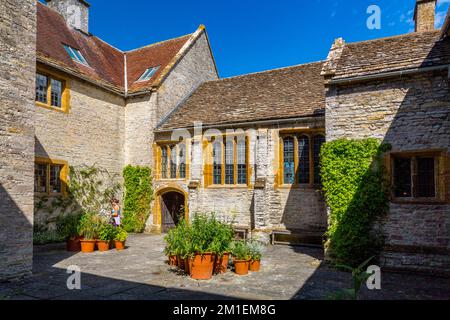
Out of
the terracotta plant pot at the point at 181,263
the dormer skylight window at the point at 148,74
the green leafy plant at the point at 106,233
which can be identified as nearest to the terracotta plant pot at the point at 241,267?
the terracotta plant pot at the point at 181,263

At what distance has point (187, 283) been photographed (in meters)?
8.05

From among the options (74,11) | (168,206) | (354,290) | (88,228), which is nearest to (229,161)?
(168,206)

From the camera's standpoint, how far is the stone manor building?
28.1 ft

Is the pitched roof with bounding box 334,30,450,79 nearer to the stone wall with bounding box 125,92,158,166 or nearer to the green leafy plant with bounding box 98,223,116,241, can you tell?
the green leafy plant with bounding box 98,223,116,241

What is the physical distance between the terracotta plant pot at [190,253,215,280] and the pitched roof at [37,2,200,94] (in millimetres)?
10551

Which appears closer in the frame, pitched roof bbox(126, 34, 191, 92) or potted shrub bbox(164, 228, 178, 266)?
potted shrub bbox(164, 228, 178, 266)

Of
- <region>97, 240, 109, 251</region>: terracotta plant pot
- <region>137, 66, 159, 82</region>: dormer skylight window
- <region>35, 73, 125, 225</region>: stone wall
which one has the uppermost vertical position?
<region>137, 66, 159, 82</region>: dormer skylight window

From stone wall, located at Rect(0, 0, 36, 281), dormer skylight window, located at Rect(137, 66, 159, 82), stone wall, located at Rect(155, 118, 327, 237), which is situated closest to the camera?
stone wall, located at Rect(0, 0, 36, 281)

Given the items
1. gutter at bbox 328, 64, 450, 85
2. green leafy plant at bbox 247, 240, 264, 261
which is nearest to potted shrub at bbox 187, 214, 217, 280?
green leafy plant at bbox 247, 240, 264, 261

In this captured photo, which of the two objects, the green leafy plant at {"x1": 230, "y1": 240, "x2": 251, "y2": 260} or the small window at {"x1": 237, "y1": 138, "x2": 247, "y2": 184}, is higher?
the small window at {"x1": 237, "y1": 138, "x2": 247, "y2": 184}

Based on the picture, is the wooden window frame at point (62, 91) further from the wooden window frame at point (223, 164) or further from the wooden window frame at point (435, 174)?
the wooden window frame at point (435, 174)

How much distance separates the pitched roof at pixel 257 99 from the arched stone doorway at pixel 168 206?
339 cm

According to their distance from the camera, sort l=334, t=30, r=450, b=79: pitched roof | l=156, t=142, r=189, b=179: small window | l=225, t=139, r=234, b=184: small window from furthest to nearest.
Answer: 1. l=156, t=142, r=189, b=179: small window
2. l=225, t=139, r=234, b=184: small window
3. l=334, t=30, r=450, b=79: pitched roof
